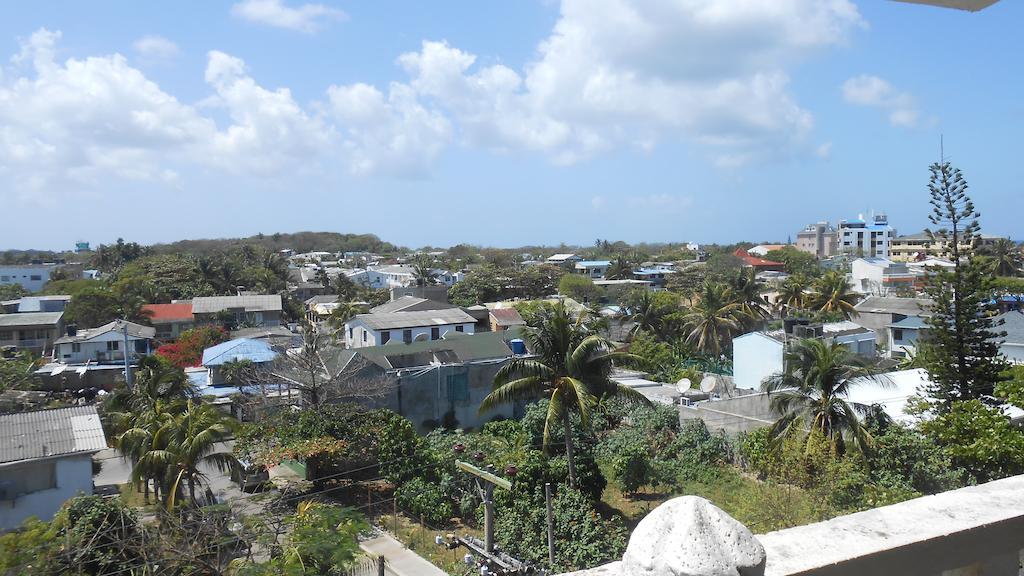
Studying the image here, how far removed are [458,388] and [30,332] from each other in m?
28.3

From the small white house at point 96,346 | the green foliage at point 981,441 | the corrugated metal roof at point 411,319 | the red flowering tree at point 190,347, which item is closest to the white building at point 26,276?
the small white house at point 96,346

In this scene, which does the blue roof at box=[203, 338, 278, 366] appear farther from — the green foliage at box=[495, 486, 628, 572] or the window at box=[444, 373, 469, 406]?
the green foliage at box=[495, 486, 628, 572]

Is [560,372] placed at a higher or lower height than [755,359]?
higher

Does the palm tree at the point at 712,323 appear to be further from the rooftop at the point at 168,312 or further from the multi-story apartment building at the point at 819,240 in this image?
the multi-story apartment building at the point at 819,240

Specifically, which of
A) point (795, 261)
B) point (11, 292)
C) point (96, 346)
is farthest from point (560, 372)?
point (795, 261)

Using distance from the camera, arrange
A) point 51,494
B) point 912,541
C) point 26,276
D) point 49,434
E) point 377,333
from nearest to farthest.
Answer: point 912,541
point 51,494
point 49,434
point 377,333
point 26,276

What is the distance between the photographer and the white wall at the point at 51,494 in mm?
12633

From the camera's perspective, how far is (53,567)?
7812mm

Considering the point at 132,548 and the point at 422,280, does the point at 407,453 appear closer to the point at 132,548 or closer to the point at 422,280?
the point at 132,548

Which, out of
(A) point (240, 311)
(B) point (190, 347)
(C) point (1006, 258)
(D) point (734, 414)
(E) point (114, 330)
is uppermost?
(C) point (1006, 258)

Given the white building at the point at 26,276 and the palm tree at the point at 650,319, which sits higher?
the white building at the point at 26,276

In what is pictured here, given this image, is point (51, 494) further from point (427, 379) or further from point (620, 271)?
point (620, 271)

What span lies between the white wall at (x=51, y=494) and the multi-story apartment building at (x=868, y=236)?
88.5m

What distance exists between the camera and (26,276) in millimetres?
60906
